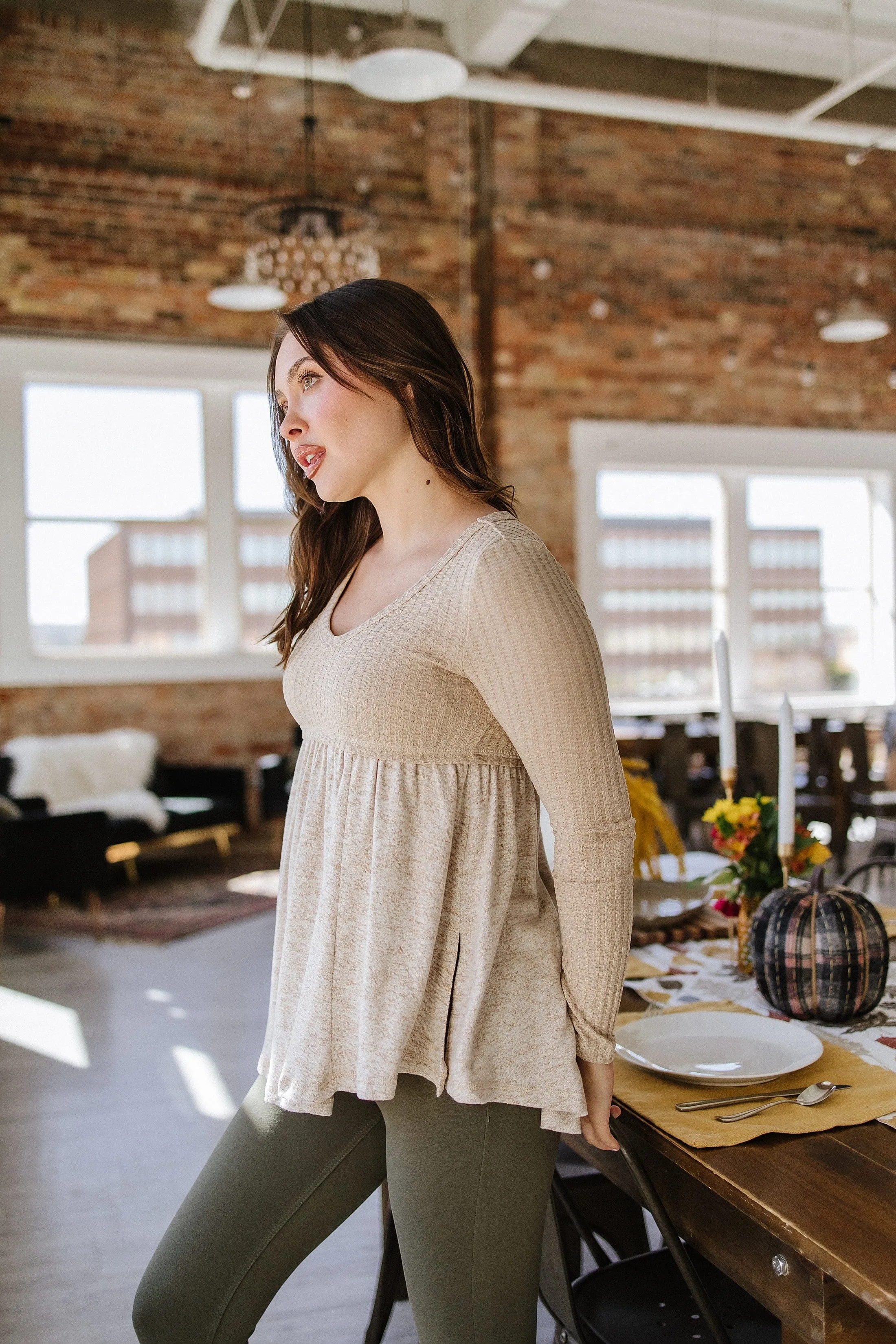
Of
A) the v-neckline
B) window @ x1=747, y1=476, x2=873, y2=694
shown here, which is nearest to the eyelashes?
the v-neckline

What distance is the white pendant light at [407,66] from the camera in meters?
4.63

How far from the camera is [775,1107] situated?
1.31m

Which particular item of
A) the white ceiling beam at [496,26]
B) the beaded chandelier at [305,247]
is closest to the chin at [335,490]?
the beaded chandelier at [305,247]

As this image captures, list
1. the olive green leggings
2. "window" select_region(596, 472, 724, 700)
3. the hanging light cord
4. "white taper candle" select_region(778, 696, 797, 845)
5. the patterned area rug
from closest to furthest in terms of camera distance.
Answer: the olive green leggings
"white taper candle" select_region(778, 696, 797, 845)
the patterned area rug
the hanging light cord
"window" select_region(596, 472, 724, 700)

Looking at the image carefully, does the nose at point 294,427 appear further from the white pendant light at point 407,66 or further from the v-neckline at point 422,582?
the white pendant light at point 407,66

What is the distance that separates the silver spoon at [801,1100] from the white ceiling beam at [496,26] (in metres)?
6.53

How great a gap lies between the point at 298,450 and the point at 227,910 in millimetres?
5116

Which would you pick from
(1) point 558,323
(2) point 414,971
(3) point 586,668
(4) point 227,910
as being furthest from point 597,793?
(1) point 558,323

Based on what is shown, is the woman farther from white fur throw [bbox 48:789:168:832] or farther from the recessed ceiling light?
the recessed ceiling light

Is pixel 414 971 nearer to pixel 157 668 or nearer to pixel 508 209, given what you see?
pixel 157 668

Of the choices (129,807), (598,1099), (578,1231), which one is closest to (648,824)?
(578,1231)

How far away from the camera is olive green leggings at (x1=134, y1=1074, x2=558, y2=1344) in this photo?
1112 millimetres

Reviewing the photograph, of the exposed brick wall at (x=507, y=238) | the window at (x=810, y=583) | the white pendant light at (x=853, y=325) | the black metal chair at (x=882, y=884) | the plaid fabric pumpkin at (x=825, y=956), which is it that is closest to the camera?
the plaid fabric pumpkin at (x=825, y=956)

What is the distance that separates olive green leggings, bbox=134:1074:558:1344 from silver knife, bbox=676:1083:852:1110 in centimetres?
21
